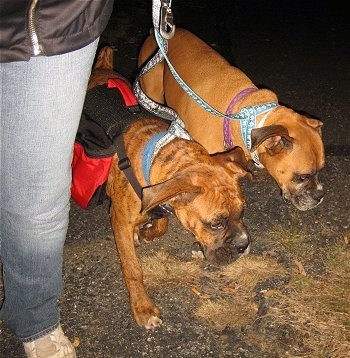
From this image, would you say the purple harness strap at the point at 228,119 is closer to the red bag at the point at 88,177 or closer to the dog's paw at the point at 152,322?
the red bag at the point at 88,177

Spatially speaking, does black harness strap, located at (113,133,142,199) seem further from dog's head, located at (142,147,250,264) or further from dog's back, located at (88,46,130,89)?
dog's back, located at (88,46,130,89)

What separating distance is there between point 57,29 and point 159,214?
1802 mm

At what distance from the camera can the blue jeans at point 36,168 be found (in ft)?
7.09

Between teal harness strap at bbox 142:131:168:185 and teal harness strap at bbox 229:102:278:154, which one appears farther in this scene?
teal harness strap at bbox 229:102:278:154

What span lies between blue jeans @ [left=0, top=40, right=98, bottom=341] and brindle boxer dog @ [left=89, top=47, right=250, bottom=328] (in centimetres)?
69

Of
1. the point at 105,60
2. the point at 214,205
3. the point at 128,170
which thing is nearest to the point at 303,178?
the point at 214,205

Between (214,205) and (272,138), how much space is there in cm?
113

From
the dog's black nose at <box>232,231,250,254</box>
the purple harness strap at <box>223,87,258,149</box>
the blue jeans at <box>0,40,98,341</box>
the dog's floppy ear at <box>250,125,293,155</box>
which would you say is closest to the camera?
the blue jeans at <box>0,40,98,341</box>

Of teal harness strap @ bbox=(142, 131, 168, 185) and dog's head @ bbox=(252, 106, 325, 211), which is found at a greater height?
teal harness strap @ bbox=(142, 131, 168, 185)

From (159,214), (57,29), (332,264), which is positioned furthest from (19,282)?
(332,264)

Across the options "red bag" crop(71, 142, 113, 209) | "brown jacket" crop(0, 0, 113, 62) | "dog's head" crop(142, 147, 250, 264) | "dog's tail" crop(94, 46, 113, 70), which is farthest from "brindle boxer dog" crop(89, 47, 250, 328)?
"brown jacket" crop(0, 0, 113, 62)

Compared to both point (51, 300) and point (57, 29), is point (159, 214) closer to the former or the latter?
point (51, 300)

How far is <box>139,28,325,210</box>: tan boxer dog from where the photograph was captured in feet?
13.6

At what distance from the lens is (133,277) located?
3701 mm
